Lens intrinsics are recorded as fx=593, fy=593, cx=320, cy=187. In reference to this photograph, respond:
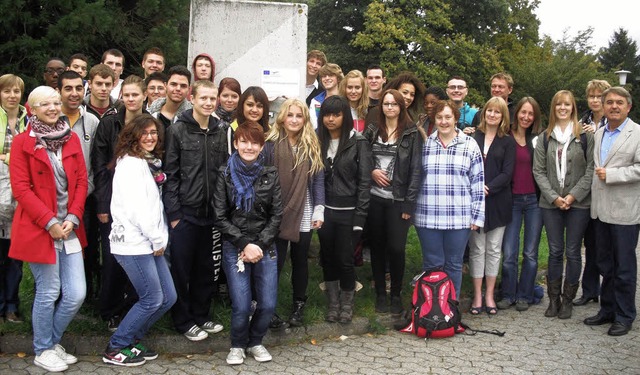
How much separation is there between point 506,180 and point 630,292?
157 centimetres

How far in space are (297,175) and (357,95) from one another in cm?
161

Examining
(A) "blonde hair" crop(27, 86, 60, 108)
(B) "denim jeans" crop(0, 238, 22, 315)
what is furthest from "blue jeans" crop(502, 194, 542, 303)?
(B) "denim jeans" crop(0, 238, 22, 315)

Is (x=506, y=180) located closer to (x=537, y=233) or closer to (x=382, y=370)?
(x=537, y=233)

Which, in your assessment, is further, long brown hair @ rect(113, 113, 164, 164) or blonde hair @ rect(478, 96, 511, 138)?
blonde hair @ rect(478, 96, 511, 138)

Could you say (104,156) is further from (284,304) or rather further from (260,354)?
(284,304)

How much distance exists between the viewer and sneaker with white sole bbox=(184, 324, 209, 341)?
16.6ft

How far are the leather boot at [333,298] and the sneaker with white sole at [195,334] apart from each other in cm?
117

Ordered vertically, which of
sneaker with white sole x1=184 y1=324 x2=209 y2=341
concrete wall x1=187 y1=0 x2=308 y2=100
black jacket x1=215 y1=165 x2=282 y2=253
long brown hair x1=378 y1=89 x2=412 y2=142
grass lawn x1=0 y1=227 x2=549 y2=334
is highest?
concrete wall x1=187 y1=0 x2=308 y2=100

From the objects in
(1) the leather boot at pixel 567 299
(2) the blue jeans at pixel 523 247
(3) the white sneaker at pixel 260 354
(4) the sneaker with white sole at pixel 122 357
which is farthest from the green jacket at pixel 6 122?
(1) the leather boot at pixel 567 299

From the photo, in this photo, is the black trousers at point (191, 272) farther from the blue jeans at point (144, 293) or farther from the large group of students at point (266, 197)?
the blue jeans at point (144, 293)

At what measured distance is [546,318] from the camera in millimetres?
6156

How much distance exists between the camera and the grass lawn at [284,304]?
16.7 ft

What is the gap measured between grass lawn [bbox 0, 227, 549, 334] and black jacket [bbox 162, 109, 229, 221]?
3.62 feet

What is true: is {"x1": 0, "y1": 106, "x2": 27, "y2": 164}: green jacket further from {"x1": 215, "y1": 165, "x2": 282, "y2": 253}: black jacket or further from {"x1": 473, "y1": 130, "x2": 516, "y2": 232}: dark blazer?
{"x1": 473, "y1": 130, "x2": 516, "y2": 232}: dark blazer
